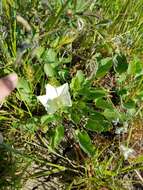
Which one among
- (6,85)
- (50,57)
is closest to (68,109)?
(50,57)

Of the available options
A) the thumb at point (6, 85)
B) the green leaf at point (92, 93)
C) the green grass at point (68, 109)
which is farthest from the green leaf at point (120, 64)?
the thumb at point (6, 85)

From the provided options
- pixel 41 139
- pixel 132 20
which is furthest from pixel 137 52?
pixel 41 139

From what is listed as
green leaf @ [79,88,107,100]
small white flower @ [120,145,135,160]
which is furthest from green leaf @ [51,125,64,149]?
small white flower @ [120,145,135,160]

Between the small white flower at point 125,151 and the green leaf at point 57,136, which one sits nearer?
the green leaf at point 57,136

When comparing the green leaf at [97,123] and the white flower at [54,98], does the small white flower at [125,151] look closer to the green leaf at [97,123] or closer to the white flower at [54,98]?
the green leaf at [97,123]

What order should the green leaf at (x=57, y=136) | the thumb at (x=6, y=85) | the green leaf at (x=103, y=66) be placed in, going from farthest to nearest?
the green leaf at (x=103, y=66)
the green leaf at (x=57, y=136)
the thumb at (x=6, y=85)

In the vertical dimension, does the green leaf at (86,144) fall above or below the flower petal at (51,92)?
below

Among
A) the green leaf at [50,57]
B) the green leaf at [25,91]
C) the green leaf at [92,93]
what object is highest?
the green leaf at [50,57]

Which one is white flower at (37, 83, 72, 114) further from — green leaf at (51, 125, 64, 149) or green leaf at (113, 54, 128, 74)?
green leaf at (113, 54, 128, 74)
